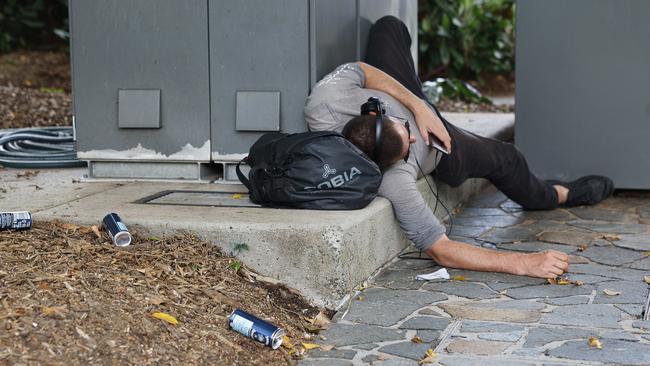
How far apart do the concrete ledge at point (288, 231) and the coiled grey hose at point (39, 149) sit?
4.36 feet

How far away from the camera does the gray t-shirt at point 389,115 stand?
507cm

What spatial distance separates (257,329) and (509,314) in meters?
1.20

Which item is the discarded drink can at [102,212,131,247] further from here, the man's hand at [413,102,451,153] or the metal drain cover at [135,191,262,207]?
the man's hand at [413,102,451,153]

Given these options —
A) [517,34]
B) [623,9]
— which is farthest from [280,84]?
[623,9]

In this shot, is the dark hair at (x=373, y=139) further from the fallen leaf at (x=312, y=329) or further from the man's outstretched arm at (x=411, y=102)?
the fallen leaf at (x=312, y=329)

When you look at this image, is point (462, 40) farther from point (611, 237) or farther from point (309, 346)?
point (309, 346)

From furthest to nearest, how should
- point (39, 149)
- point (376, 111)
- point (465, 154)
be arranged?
1. point (39, 149)
2. point (465, 154)
3. point (376, 111)

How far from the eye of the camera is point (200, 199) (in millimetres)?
5344

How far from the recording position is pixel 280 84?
18.7ft

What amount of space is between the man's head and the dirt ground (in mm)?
882

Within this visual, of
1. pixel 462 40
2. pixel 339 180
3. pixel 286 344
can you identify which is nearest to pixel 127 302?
pixel 286 344

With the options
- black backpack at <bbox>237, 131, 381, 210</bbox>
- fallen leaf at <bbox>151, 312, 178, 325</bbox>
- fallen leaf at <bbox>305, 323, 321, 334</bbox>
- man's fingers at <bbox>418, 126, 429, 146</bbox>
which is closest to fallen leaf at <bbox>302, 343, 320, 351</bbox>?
fallen leaf at <bbox>305, 323, 321, 334</bbox>

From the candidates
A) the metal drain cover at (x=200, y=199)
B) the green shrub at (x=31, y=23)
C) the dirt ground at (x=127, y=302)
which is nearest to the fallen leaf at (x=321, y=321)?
the dirt ground at (x=127, y=302)

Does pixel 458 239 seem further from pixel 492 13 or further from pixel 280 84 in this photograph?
pixel 492 13
